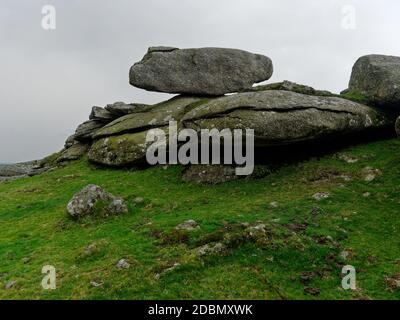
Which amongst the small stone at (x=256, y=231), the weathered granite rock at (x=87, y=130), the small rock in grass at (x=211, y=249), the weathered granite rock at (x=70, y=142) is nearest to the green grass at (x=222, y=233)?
the small rock in grass at (x=211, y=249)

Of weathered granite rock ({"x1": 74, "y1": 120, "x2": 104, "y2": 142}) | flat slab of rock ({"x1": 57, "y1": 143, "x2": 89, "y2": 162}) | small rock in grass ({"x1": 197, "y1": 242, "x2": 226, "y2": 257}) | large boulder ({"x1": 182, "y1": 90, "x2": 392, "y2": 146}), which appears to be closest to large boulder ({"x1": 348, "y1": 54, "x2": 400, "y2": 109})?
large boulder ({"x1": 182, "y1": 90, "x2": 392, "y2": 146})

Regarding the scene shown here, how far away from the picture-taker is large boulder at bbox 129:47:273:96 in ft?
153

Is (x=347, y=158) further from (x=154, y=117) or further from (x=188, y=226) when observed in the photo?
(x=154, y=117)

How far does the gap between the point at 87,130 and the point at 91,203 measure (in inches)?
1022

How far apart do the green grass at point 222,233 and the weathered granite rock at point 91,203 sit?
89 cm

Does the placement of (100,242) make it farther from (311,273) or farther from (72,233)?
(311,273)

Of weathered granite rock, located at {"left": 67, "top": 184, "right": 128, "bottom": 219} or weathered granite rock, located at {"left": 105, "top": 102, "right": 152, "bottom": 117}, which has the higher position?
weathered granite rock, located at {"left": 105, "top": 102, "right": 152, "bottom": 117}

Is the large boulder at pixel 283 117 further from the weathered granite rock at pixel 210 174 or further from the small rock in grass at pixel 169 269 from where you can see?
the small rock in grass at pixel 169 269

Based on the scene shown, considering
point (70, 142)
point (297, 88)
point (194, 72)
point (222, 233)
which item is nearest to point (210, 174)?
point (222, 233)

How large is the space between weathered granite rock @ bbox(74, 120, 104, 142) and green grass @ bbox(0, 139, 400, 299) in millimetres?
15797

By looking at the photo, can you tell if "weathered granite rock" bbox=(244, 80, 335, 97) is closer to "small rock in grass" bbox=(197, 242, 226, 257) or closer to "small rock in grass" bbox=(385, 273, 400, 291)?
"small rock in grass" bbox=(197, 242, 226, 257)

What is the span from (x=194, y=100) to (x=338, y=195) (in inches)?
881

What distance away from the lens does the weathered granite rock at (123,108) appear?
171 ft

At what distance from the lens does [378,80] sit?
40906mm
